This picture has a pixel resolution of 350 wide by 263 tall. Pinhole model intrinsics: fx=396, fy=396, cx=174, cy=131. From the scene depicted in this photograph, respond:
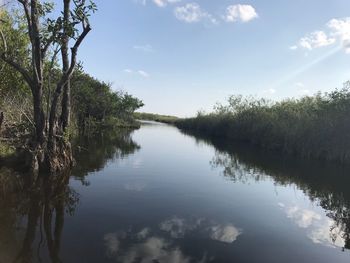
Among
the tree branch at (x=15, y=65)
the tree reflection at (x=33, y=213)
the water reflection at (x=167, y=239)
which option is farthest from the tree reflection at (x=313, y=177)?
the tree branch at (x=15, y=65)

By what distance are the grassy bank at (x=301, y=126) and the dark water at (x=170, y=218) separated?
11058 millimetres

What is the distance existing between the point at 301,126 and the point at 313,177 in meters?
14.0

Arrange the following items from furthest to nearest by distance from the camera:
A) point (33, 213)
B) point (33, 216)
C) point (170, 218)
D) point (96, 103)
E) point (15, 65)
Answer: point (96, 103) < point (15, 65) < point (170, 218) < point (33, 213) < point (33, 216)

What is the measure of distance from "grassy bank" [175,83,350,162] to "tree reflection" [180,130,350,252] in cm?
261

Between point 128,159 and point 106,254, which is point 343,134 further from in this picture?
point 106,254

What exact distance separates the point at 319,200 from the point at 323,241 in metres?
5.82

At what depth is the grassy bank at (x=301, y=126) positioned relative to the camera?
30.0m

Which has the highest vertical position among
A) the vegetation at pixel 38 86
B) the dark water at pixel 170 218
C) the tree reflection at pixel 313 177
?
the vegetation at pixel 38 86

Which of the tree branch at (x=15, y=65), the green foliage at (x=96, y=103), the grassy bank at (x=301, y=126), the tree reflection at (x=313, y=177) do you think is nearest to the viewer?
the tree reflection at (x=313, y=177)

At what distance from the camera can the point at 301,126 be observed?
114 ft

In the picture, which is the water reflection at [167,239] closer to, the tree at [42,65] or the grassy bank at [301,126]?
the tree at [42,65]

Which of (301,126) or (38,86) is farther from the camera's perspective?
(301,126)

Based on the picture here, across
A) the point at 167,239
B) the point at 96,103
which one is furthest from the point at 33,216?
the point at 96,103

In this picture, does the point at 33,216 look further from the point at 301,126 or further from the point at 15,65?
the point at 301,126
